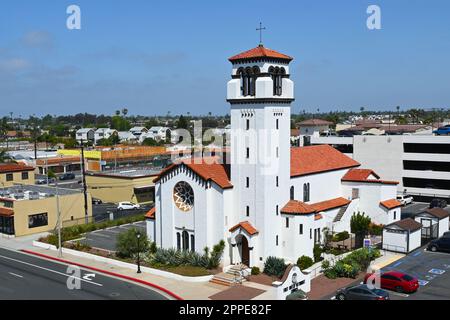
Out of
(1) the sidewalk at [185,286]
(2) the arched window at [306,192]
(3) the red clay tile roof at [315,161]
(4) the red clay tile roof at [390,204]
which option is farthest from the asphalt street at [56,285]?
(4) the red clay tile roof at [390,204]

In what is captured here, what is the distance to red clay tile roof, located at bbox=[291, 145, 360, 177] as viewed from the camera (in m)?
41.8

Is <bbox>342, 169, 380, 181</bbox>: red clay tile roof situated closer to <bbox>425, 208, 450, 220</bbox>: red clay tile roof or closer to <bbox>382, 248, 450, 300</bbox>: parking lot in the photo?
<bbox>425, 208, 450, 220</bbox>: red clay tile roof

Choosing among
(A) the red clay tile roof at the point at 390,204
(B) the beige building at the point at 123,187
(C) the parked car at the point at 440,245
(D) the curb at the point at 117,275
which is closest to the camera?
(D) the curb at the point at 117,275

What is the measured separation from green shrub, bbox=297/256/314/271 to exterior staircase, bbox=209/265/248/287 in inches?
152

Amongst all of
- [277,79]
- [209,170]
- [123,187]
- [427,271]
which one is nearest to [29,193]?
[123,187]

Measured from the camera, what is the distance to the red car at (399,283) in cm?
2953

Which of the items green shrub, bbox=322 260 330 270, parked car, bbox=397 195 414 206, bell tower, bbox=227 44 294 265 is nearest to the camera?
green shrub, bbox=322 260 330 270

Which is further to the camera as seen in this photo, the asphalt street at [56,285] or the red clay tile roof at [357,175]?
the red clay tile roof at [357,175]

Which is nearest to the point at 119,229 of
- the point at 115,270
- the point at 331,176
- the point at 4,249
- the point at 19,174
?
the point at 4,249

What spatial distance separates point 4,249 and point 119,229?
10.8m

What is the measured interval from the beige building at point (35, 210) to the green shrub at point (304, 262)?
86.1ft

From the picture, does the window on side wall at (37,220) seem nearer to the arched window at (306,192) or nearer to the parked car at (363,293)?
the arched window at (306,192)

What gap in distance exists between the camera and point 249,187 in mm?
35406

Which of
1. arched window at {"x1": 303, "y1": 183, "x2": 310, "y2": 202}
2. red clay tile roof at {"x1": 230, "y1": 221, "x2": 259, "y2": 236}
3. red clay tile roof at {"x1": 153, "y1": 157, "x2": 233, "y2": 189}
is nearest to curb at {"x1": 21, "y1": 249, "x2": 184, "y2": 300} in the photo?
red clay tile roof at {"x1": 230, "y1": 221, "x2": 259, "y2": 236}
